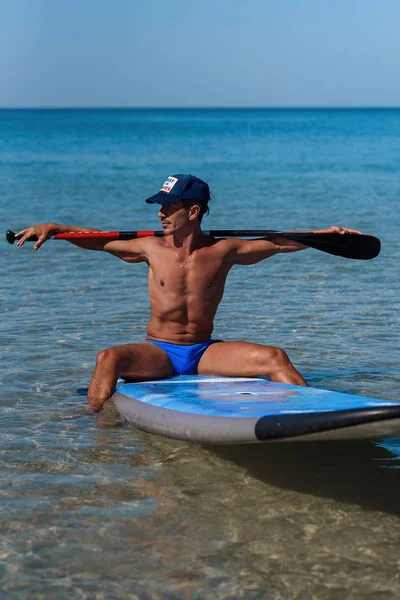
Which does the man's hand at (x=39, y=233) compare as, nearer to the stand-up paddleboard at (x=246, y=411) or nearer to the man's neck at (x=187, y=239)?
the man's neck at (x=187, y=239)

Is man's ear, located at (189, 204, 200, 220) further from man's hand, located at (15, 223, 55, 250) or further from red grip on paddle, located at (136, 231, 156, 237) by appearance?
man's hand, located at (15, 223, 55, 250)

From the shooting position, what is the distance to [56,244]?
1346 centimetres

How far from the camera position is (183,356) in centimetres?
637

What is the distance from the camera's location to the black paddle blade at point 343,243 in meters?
6.54

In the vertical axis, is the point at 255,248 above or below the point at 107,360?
above

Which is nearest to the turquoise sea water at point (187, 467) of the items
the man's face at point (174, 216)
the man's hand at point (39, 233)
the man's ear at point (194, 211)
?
the man's hand at point (39, 233)

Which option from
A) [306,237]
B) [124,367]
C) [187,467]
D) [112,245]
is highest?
[306,237]

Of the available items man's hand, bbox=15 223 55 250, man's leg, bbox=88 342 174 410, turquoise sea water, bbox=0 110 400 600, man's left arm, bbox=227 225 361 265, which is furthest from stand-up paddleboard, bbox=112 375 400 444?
man's hand, bbox=15 223 55 250

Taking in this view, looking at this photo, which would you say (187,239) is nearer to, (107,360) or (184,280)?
(184,280)

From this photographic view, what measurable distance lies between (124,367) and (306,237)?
152cm

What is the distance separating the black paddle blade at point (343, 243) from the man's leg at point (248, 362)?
2.70 feet

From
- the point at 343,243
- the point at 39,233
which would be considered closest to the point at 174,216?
the point at 39,233

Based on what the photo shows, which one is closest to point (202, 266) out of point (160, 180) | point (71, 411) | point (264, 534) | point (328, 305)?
point (71, 411)

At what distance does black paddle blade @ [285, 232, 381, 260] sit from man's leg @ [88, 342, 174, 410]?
46.9 inches
